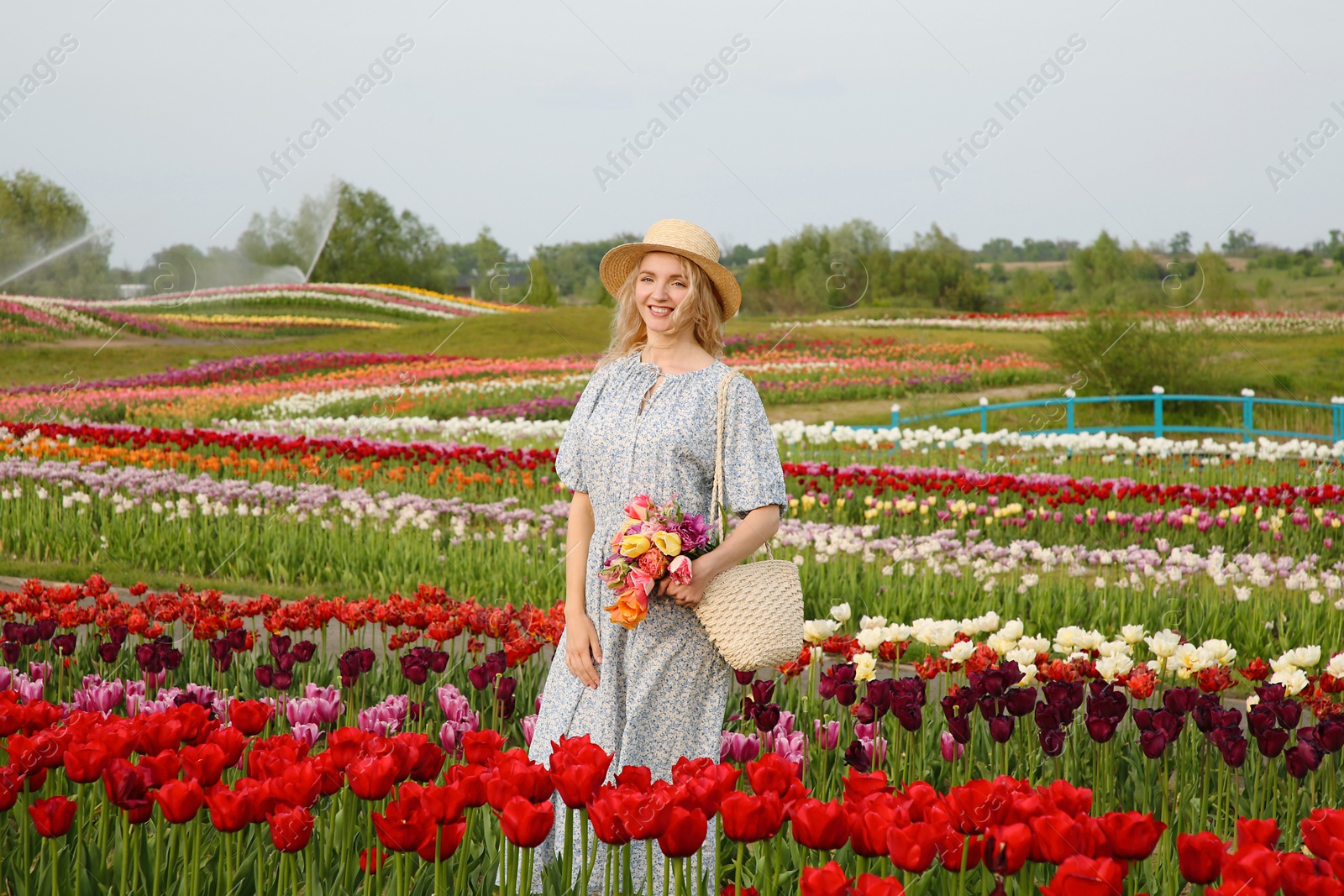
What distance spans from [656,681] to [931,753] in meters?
1.16

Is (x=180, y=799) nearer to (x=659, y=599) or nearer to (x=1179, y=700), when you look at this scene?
(x=659, y=599)

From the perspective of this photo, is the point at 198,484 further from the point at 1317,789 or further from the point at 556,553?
the point at 1317,789

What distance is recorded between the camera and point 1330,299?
27234 millimetres

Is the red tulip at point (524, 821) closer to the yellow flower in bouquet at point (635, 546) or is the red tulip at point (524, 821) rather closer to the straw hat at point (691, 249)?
the yellow flower in bouquet at point (635, 546)

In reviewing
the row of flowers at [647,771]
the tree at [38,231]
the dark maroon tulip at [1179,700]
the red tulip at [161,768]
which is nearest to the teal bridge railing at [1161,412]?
the row of flowers at [647,771]

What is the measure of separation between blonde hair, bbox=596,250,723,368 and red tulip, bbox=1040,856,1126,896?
149 centimetres

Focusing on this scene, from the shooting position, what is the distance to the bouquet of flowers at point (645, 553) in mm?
2354

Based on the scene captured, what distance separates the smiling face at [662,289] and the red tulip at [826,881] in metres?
1.48

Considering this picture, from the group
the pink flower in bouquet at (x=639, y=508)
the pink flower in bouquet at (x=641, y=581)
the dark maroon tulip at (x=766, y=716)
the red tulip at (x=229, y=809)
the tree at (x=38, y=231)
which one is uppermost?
the tree at (x=38, y=231)

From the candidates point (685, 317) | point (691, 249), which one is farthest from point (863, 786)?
point (691, 249)

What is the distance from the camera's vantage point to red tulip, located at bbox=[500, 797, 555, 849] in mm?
1636

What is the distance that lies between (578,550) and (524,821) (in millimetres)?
1051

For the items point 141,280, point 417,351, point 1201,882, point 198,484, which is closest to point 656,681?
point 1201,882

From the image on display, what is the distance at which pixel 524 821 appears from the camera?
64.5 inches
